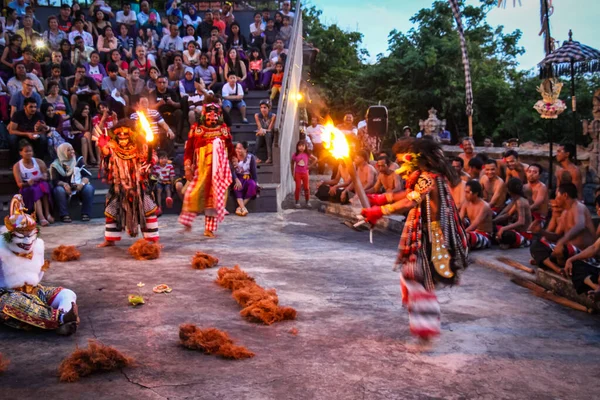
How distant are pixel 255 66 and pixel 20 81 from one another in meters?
5.28

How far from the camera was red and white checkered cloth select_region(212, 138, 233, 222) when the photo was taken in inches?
398

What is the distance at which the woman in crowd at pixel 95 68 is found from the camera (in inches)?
563

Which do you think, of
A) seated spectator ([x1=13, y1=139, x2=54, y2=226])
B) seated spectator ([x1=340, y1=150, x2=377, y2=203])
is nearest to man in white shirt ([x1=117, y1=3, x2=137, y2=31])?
seated spectator ([x1=13, y1=139, x2=54, y2=226])

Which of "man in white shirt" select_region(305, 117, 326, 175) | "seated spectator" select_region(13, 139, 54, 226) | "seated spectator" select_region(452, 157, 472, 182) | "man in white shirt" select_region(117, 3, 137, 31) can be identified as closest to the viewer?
"seated spectator" select_region(452, 157, 472, 182)

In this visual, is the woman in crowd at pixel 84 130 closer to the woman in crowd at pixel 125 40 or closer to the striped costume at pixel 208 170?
the woman in crowd at pixel 125 40

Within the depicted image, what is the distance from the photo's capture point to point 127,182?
9.16 metres

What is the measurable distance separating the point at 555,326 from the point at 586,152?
757 cm

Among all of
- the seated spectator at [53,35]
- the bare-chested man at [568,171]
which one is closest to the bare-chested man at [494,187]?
the bare-chested man at [568,171]

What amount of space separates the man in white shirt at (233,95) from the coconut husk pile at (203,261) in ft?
23.2

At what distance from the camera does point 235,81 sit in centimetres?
1486

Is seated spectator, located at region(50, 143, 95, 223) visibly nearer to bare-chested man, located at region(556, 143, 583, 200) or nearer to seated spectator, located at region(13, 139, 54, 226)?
seated spectator, located at region(13, 139, 54, 226)

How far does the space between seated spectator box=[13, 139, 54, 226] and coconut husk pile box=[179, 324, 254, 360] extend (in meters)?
6.88

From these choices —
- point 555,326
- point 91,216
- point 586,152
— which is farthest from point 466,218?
point 91,216

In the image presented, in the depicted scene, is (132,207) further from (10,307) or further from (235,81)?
(235,81)
